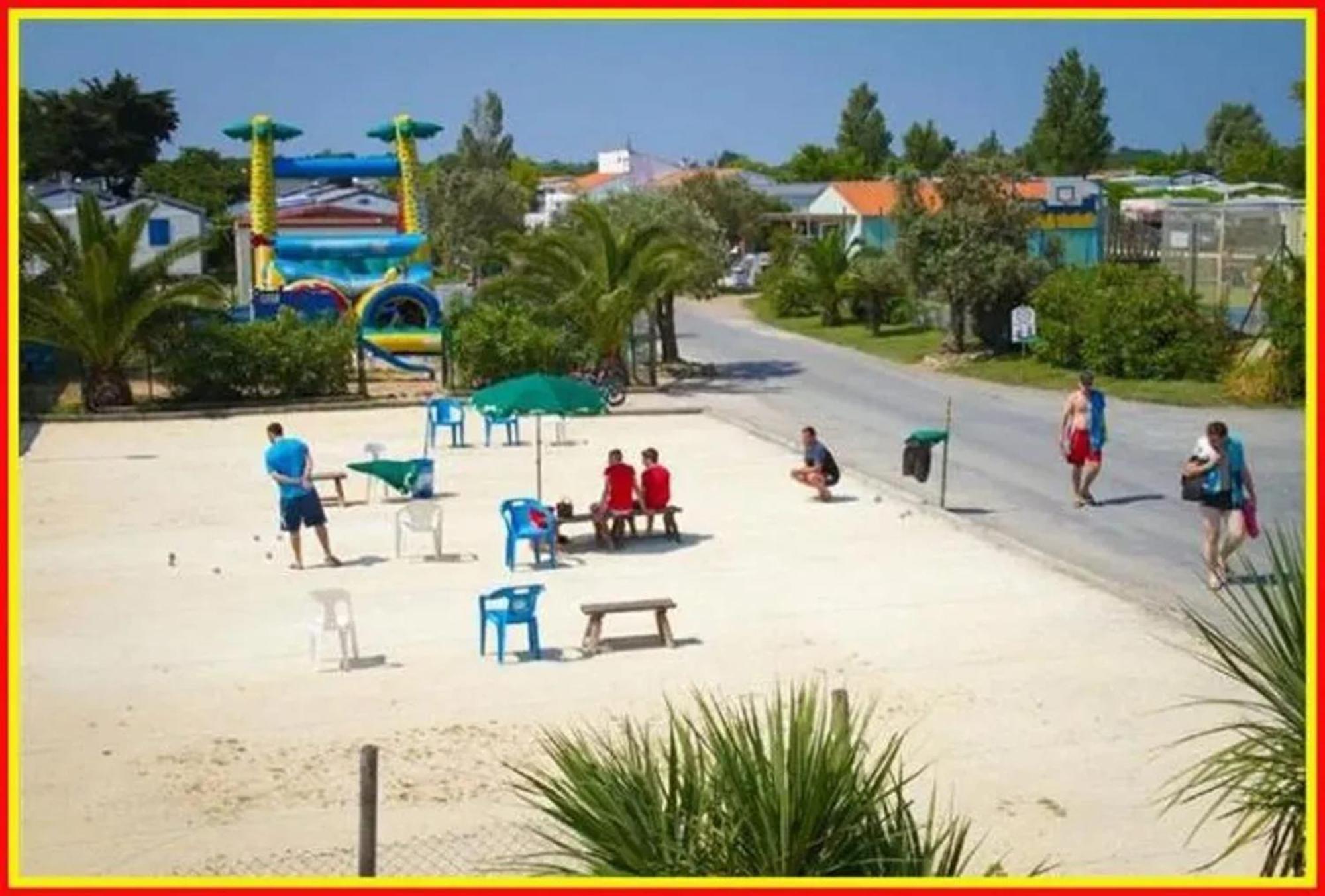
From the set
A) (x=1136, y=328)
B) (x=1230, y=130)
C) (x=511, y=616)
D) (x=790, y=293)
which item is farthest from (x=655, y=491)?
(x=1230, y=130)

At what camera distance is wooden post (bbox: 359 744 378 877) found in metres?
7.59

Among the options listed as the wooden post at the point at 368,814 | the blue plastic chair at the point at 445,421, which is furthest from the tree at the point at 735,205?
the wooden post at the point at 368,814

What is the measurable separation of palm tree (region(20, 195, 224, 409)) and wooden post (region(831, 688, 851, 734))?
2399cm

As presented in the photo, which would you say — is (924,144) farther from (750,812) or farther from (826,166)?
(750,812)

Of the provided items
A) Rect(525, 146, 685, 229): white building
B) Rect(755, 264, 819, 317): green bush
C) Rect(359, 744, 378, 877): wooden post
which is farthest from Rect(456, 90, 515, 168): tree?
Rect(359, 744, 378, 877): wooden post

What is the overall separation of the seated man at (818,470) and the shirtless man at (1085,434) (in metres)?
2.69

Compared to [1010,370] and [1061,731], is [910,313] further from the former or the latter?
[1061,731]

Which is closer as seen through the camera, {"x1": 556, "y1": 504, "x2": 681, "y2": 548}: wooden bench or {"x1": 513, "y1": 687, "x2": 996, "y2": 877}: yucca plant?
{"x1": 513, "y1": 687, "x2": 996, "y2": 877}: yucca plant

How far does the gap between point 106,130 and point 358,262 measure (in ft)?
143

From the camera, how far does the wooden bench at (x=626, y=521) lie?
16.8 m

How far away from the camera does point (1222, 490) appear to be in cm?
1459

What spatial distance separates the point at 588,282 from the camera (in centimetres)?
3119

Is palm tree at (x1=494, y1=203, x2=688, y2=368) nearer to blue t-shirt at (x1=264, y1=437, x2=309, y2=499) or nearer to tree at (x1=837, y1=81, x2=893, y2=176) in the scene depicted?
blue t-shirt at (x1=264, y1=437, x2=309, y2=499)

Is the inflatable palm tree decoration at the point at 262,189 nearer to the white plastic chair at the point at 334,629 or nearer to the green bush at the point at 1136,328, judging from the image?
the green bush at the point at 1136,328
